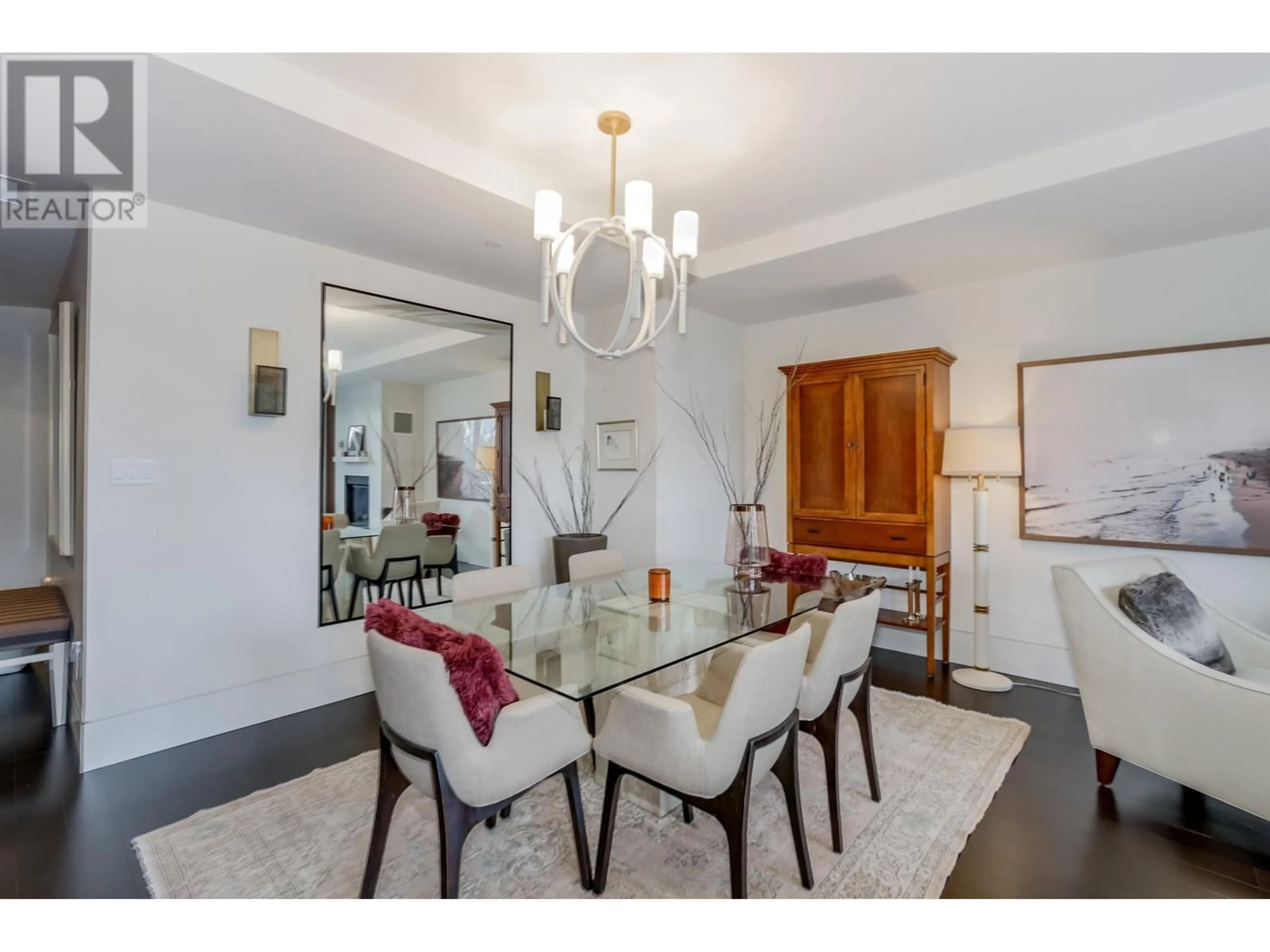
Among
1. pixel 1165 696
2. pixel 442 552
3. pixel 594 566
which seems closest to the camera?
pixel 1165 696

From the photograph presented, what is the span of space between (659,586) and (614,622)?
0.34 metres

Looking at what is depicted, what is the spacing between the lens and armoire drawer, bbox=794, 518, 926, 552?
3568 millimetres

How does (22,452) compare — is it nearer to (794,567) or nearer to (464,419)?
(464,419)

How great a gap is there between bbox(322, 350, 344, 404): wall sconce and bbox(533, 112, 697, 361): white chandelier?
1528 millimetres

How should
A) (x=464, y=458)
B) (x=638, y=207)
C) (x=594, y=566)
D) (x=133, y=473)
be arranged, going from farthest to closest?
(x=464, y=458) < (x=594, y=566) < (x=133, y=473) < (x=638, y=207)

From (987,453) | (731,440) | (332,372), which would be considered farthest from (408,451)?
(987,453)

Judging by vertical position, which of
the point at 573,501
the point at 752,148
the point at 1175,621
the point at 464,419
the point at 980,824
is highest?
the point at 752,148

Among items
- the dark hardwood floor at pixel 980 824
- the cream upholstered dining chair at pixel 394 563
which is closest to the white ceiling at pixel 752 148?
the cream upholstered dining chair at pixel 394 563

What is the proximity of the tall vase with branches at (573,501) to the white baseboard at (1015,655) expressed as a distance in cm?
187

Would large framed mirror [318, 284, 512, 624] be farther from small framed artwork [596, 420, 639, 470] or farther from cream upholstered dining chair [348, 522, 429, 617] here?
small framed artwork [596, 420, 639, 470]

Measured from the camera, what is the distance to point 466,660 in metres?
1.46

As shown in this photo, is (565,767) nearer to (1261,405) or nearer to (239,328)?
(239,328)

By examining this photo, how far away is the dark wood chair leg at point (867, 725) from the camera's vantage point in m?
2.13
